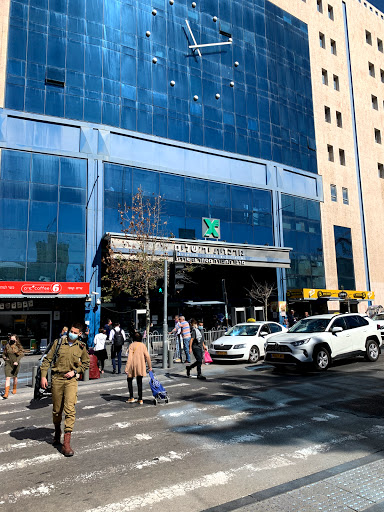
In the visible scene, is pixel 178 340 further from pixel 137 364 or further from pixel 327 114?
pixel 327 114

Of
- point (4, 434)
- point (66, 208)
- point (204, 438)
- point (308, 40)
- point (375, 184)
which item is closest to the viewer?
point (204, 438)

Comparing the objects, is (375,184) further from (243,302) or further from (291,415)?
(291,415)

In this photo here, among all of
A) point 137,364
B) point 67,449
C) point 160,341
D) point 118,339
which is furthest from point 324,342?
point 160,341

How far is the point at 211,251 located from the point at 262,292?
6186 mm

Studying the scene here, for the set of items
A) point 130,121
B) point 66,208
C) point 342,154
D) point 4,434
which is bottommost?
point 4,434

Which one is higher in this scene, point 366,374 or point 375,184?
point 375,184

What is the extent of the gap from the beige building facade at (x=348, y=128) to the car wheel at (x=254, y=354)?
2120 centimetres

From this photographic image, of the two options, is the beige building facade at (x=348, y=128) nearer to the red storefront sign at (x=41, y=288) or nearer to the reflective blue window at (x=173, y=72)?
the reflective blue window at (x=173, y=72)

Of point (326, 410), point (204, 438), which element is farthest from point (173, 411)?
point (326, 410)

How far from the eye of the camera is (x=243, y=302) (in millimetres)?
32500

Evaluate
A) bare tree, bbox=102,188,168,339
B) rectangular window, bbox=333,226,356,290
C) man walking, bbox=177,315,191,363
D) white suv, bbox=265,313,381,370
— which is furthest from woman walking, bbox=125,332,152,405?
rectangular window, bbox=333,226,356,290

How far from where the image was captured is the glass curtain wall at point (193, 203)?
84.2ft

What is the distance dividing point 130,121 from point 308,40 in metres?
22.3

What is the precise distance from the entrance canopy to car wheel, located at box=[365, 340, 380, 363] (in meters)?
11.4
